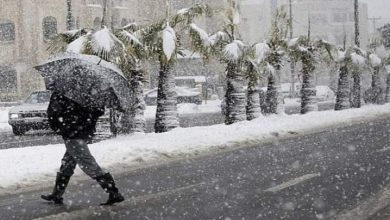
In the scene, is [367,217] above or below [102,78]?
below

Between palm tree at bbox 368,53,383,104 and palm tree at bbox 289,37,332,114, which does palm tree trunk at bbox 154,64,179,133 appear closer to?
palm tree at bbox 289,37,332,114

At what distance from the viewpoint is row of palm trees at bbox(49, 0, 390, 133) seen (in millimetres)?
14258

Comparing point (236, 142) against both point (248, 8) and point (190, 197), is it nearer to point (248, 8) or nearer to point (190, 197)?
point (190, 197)

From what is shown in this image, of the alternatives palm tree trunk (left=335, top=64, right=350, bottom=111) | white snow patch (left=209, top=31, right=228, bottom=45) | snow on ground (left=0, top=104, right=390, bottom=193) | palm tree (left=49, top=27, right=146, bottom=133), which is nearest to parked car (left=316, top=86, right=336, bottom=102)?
palm tree trunk (left=335, top=64, right=350, bottom=111)

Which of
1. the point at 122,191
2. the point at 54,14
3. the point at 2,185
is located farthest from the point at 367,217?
the point at 54,14

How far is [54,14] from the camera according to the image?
4381 centimetres

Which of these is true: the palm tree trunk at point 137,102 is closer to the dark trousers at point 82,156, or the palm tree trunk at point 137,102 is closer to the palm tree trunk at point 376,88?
the dark trousers at point 82,156

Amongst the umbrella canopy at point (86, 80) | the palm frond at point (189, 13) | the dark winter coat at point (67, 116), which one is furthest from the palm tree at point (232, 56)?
the dark winter coat at point (67, 116)

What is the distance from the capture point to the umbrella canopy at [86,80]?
254 inches

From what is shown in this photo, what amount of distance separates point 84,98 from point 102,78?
35 cm

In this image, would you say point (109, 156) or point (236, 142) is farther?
point (236, 142)

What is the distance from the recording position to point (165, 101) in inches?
634

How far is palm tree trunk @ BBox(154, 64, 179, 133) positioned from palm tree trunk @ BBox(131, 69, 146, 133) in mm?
617

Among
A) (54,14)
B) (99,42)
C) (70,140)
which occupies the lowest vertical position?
(70,140)
